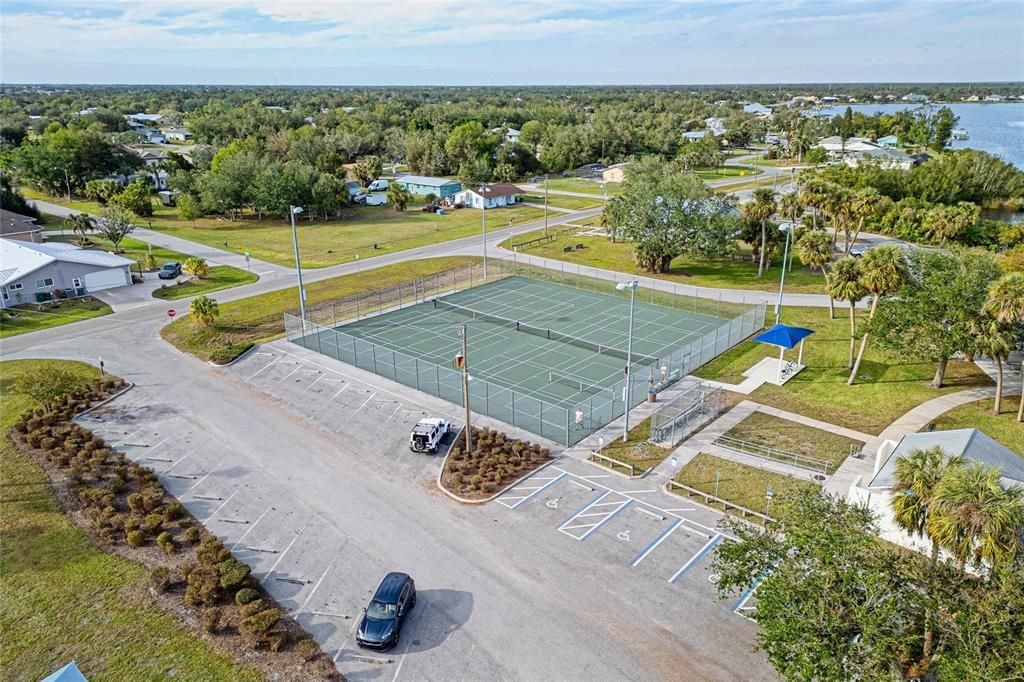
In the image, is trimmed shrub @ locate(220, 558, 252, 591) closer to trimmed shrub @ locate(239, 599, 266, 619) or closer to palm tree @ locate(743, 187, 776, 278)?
trimmed shrub @ locate(239, 599, 266, 619)

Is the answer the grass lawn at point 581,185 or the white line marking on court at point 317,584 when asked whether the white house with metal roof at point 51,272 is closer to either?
the white line marking on court at point 317,584

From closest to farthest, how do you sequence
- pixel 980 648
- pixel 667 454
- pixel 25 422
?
pixel 980 648, pixel 667 454, pixel 25 422

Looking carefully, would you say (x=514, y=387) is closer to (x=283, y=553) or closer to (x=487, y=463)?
(x=487, y=463)

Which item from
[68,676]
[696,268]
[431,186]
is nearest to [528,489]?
[68,676]

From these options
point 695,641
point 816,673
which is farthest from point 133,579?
point 816,673

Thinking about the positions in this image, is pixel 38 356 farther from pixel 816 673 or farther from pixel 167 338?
pixel 816 673

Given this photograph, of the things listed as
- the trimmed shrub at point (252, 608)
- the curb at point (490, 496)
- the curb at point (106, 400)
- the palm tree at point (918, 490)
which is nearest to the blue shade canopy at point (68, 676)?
the trimmed shrub at point (252, 608)
